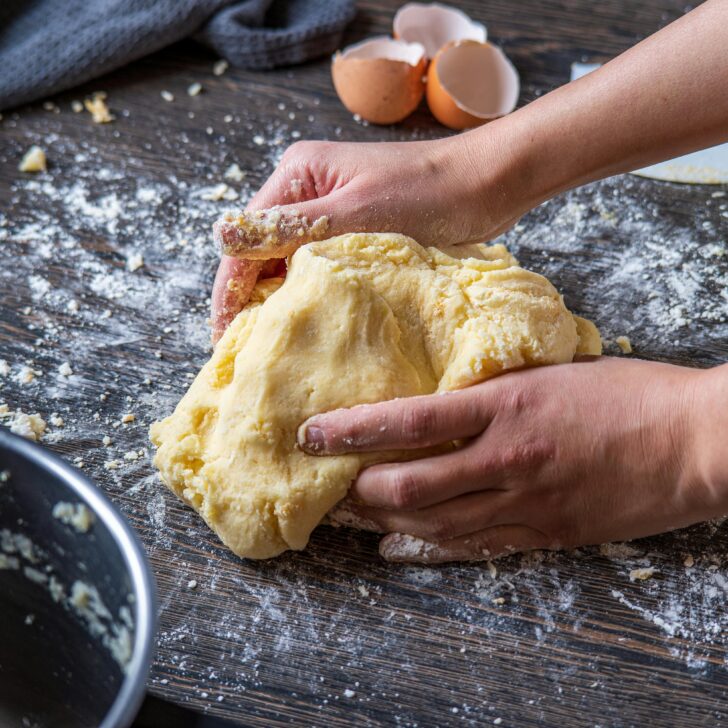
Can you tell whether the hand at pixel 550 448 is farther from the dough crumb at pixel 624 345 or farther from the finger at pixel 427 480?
the dough crumb at pixel 624 345

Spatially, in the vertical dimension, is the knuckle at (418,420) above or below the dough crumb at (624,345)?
above

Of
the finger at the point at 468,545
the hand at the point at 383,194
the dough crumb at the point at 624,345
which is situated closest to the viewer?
the finger at the point at 468,545

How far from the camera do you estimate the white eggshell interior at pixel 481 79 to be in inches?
83.0

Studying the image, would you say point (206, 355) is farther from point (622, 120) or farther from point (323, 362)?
point (622, 120)

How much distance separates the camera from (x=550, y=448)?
4.09 ft

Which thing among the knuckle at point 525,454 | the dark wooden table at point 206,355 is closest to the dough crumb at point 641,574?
the dark wooden table at point 206,355

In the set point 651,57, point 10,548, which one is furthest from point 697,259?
point 10,548

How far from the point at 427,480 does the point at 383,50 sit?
4.46 feet

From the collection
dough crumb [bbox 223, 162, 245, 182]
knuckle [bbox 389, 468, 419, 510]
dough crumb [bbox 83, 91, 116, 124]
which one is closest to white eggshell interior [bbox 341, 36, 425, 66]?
dough crumb [bbox 223, 162, 245, 182]

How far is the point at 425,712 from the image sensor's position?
3.87 feet

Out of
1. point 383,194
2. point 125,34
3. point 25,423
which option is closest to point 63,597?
point 25,423

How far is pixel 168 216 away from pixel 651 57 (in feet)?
3.51

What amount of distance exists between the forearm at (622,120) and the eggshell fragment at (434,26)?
0.83 m

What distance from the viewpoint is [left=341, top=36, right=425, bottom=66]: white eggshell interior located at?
2145 mm
